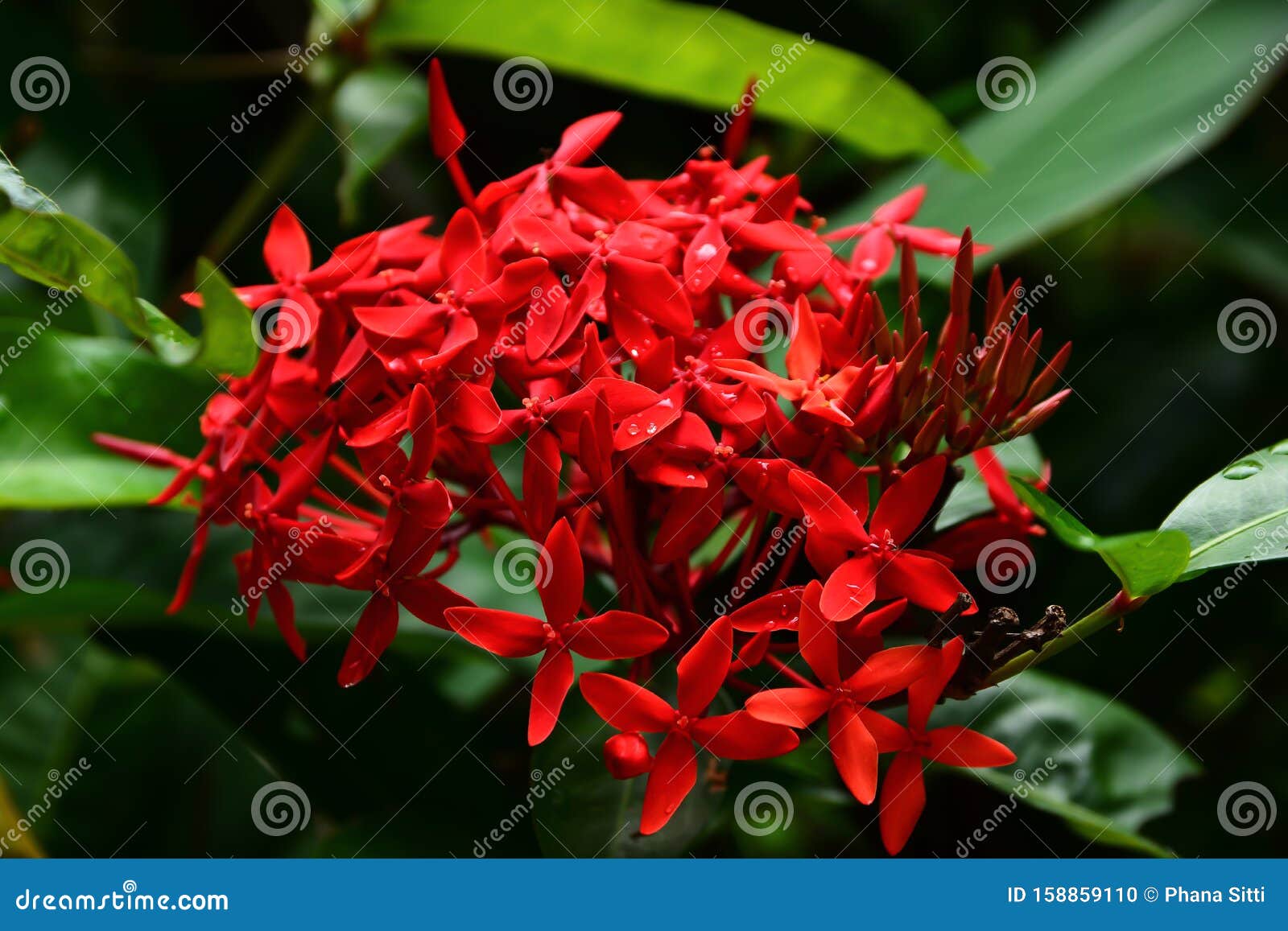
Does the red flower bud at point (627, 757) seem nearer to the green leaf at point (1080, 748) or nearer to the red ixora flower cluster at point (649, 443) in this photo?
the red ixora flower cluster at point (649, 443)

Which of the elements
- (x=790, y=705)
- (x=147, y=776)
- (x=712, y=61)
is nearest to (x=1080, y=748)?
(x=790, y=705)

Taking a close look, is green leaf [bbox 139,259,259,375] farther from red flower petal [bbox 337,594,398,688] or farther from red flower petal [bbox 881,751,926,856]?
red flower petal [bbox 881,751,926,856]

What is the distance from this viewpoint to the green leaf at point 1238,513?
76 centimetres

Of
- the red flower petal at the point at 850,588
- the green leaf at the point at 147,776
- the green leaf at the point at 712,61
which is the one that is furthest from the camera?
the green leaf at the point at 147,776

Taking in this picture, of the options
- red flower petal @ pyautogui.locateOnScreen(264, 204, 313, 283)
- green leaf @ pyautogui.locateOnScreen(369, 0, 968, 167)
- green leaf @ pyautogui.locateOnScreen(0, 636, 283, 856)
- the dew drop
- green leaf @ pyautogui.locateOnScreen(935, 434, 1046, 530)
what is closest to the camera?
the dew drop

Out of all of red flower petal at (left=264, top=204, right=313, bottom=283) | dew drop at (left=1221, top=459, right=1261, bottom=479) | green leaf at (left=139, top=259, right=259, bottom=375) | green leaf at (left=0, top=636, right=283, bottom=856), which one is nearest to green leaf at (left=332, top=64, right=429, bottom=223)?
red flower petal at (left=264, top=204, right=313, bottom=283)

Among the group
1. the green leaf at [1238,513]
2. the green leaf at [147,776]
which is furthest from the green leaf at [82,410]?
the green leaf at [1238,513]

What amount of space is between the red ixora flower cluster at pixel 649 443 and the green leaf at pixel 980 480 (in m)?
0.09

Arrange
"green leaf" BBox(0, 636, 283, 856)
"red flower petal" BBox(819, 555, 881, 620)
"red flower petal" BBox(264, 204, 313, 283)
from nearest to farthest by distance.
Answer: "red flower petal" BBox(819, 555, 881, 620) < "red flower petal" BBox(264, 204, 313, 283) < "green leaf" BBox(0, 636, 283, 856)

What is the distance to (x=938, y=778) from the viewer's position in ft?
3.70

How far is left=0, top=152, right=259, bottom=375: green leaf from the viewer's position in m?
0.74

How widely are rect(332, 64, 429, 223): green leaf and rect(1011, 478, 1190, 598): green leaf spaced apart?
0.74 metres

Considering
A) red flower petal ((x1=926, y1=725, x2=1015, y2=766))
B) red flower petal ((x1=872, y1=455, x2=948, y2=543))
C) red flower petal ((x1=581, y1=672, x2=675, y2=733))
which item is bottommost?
red flower petal ((x1=581, y1=672, x2=675, y2=733))

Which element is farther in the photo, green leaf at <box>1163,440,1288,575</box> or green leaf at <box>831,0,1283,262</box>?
green leaf at <box>831,0,1283,262</box>
